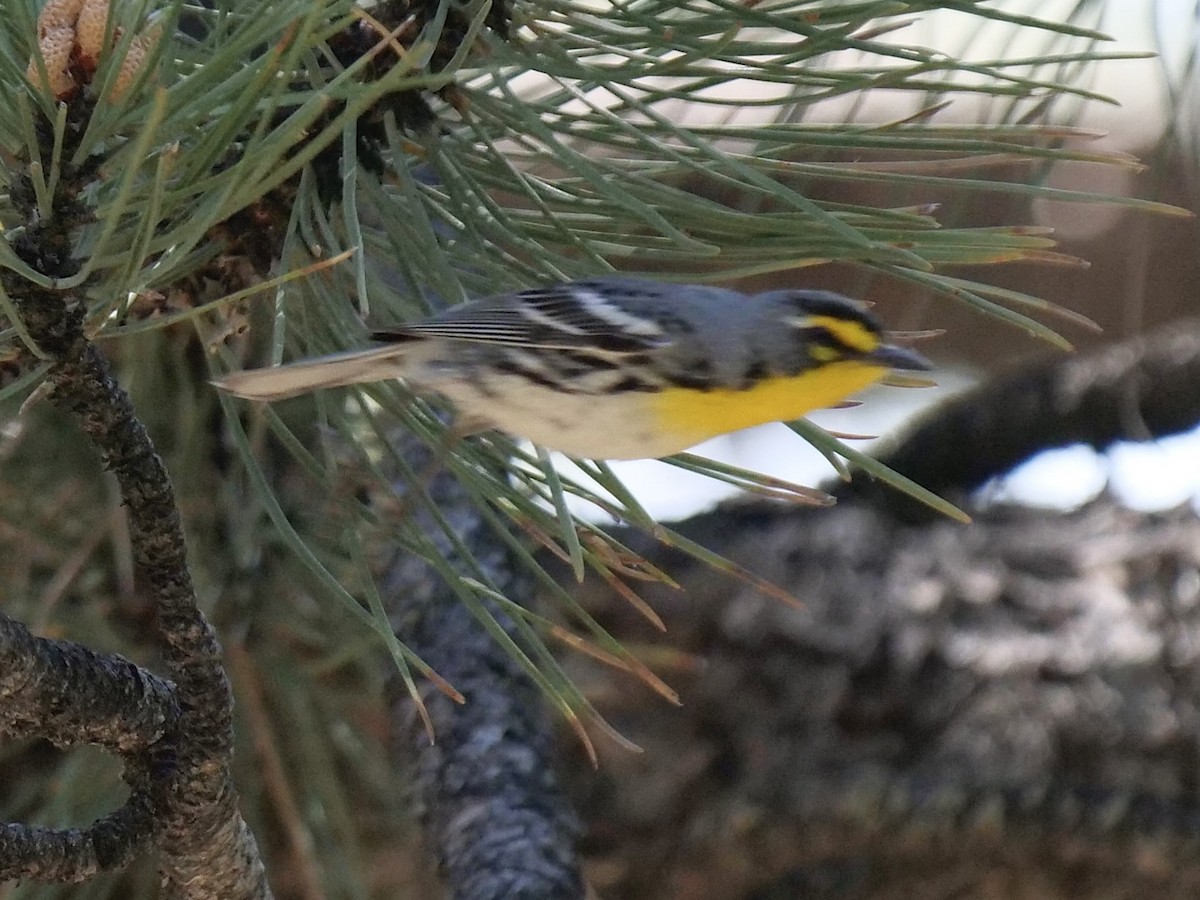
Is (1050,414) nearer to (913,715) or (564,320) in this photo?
(913,715)

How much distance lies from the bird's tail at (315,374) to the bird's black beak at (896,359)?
17 cm

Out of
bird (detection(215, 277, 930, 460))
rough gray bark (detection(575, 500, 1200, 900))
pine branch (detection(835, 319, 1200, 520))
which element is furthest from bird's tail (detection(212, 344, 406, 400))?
pine branch (detection(835, 319, 1200, 520))

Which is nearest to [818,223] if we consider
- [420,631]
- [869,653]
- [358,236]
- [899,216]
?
[899,216]

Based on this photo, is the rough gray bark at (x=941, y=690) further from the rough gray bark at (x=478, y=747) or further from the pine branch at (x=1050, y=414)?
the rough gray bark at (x=478, y=747)

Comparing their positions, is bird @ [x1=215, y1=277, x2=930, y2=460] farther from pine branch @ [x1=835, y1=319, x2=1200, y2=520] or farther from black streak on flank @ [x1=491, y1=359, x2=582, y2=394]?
pine branch @ [x1=835, y1=319, x2=1200, y2=520]

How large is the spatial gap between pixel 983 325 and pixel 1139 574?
1.25 ft

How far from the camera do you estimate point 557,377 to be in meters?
0.48

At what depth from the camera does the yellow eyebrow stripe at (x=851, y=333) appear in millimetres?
489

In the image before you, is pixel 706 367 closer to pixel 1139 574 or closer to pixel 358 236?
pixel 358 236

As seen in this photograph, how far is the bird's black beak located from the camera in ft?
1.58

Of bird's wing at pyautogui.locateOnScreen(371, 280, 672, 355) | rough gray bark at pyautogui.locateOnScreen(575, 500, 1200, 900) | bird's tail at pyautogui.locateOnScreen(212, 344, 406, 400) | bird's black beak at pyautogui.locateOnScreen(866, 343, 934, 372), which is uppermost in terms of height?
bird's black beak at pyautogui.locateOnScreen(866, 343, 934, 372)

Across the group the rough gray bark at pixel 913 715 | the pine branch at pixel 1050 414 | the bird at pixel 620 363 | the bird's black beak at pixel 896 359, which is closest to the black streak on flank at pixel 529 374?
the bird at pixel 620 363

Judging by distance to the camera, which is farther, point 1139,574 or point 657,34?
point 1139,574

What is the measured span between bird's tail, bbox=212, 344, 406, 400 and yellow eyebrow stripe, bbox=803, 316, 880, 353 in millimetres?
155
